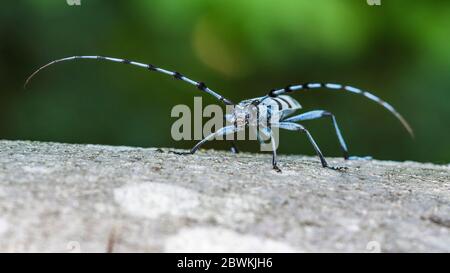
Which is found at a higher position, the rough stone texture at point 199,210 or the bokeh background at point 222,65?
the bokeh background at point 222,65

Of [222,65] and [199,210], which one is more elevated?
[222,65]

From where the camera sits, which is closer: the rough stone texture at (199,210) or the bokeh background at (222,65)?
the rough stone texture at (199,210)

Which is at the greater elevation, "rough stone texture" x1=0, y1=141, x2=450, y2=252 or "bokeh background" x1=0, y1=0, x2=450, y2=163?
"bokeh background" x1=0, y1=0, x2=450, y2=163

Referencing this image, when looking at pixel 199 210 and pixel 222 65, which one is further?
pixel 222 65
